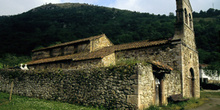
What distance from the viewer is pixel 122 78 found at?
9.08m

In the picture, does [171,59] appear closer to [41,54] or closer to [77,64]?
[77,64]

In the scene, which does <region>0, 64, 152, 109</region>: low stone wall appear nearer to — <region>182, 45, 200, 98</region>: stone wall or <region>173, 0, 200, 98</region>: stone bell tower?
<region>173, 0, 200, 98</region>: stone bell tower

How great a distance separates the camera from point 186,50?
51.3ft

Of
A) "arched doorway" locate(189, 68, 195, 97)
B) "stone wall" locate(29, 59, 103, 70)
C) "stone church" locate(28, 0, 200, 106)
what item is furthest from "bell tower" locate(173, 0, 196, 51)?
"stone wall" locate(29, 59, 103, 70)

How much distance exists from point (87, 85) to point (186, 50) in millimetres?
10309

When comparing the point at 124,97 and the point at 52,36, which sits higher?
the point at 52,36

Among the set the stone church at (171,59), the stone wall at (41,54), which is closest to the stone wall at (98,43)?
the stone church at (171,59)

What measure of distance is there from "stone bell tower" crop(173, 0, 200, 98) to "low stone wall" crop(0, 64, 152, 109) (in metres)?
6.56

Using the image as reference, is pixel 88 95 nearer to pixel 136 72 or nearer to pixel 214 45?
pixel 136 72

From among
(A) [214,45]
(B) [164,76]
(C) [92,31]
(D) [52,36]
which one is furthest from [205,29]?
(B) [164,76]

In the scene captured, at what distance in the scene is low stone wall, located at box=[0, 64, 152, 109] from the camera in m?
8.84

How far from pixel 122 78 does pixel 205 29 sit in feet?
215

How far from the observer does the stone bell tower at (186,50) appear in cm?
1445

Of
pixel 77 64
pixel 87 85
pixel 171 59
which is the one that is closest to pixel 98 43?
pixel 77 64
